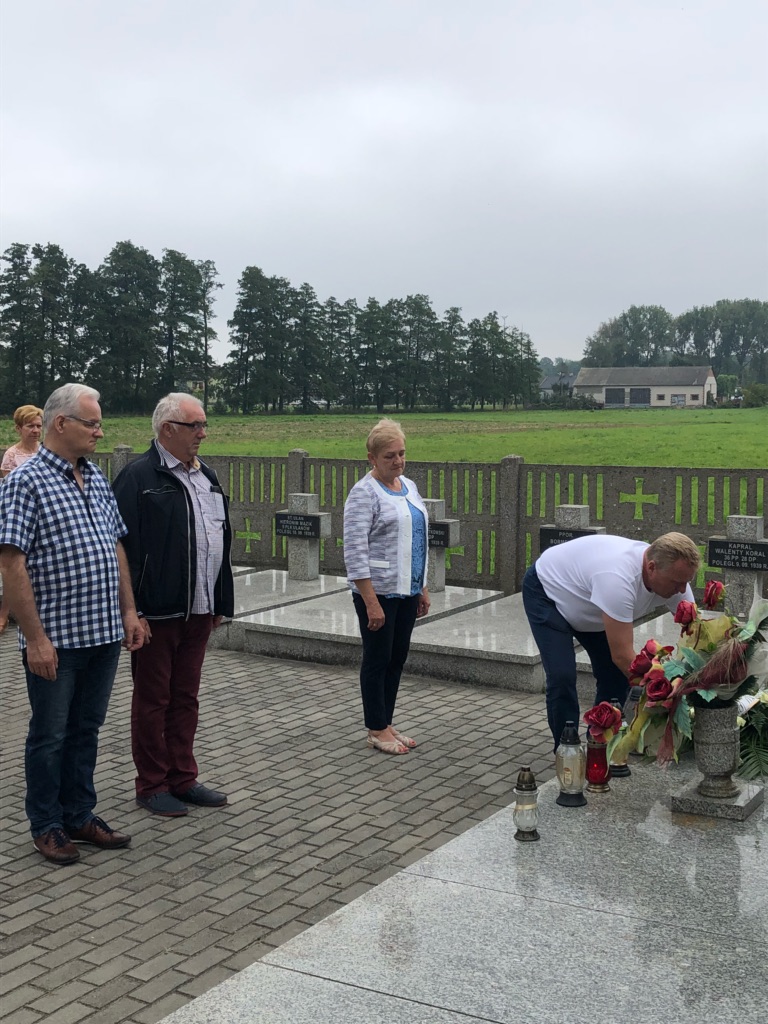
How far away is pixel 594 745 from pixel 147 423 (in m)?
30.3

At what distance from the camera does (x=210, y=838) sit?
17.4 ft

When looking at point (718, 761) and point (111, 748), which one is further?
point (111, 748)

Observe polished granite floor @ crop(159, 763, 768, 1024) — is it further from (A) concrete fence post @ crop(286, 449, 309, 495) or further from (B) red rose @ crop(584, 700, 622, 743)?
(A) concrete fence post @ crop(286, 449, 309, 495)

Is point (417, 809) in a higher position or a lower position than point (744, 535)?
lower

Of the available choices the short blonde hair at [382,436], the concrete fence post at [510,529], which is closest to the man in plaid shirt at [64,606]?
the short blonde hair at [382,436]

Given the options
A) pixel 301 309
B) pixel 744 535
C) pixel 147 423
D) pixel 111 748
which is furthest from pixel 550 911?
pixel 301 309

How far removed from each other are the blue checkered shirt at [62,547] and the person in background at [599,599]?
2.15 m

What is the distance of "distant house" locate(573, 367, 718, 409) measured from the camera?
2788 inches

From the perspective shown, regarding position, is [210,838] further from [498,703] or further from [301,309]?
[301,309]

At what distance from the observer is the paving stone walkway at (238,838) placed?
3.99m

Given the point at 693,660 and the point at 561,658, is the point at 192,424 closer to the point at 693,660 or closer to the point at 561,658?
the point at 561,658

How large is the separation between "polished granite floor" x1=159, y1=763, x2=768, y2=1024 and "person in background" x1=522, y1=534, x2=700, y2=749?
856 mm

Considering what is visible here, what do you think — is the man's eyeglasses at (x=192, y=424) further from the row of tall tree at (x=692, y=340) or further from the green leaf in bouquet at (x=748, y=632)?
the row of tall tree at (x=692, y=340)

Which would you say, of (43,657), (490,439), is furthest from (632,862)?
(490,439)
